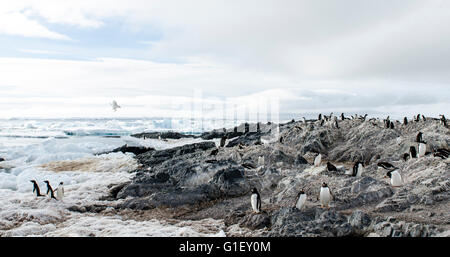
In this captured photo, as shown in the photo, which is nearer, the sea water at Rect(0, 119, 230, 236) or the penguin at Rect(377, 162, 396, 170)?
the sea water at Rect(0, 119, 230, 236)

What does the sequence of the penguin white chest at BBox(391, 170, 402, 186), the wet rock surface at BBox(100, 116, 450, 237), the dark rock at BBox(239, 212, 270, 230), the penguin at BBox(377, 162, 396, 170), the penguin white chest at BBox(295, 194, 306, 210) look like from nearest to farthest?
the wet rock surface at BBox(100, 116, 450, 237) → the dark rock at BBox(239, 212, 270, 230) → the penguin white chest at BBox(295, 194, 306, 210) → the penguin white chest at BBox(391, 170, 402, 186) → the penguin at BBox(377, 162, 396, 170)

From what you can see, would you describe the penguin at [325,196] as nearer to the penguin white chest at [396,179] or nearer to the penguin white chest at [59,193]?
the penguin white chest at [396,179]

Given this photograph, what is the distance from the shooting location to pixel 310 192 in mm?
10312

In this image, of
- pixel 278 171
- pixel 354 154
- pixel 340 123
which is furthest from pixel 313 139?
pixel 278 171

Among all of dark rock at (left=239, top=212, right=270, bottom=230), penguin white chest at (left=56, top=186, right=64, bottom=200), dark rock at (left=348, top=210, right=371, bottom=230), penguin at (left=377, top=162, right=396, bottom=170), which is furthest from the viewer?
penguin at (left=377, top=162, right=396, bottom=170)

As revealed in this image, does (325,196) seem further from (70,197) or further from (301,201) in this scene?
(70,197)

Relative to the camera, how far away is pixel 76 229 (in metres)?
8.22

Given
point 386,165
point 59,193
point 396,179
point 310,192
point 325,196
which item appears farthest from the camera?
point 386,165

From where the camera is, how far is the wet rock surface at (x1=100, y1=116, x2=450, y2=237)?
746 centimetres

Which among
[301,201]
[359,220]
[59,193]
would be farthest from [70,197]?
[359,220]

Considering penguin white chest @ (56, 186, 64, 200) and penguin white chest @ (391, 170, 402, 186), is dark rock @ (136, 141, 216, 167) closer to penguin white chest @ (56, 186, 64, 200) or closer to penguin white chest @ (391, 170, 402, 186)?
penguin white chest @ (56, 186, 64, 200)

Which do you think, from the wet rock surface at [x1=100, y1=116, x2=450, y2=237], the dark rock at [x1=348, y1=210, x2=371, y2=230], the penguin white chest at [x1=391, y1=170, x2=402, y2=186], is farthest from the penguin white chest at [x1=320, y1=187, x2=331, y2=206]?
the penguin white chest at [x1=391, y1=170, x2=402, y2=186]
